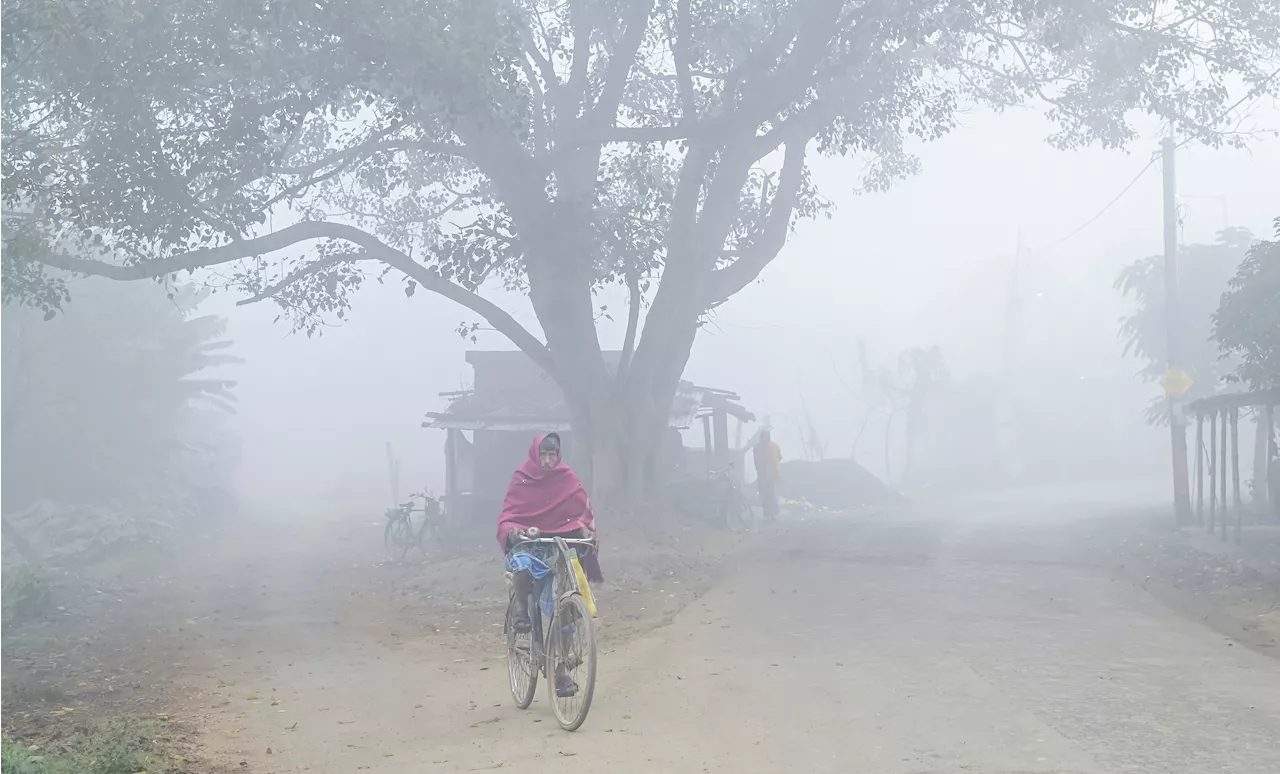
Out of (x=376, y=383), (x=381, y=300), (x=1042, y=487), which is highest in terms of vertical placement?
(x=381, y=300)

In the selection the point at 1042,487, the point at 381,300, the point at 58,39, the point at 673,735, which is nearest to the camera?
the point at 673,735

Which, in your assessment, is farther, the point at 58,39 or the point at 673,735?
the point at 58,39

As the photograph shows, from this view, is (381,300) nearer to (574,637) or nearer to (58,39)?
(58,39)

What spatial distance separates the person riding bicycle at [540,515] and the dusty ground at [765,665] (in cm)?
86

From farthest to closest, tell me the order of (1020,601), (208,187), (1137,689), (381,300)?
(381,300), (208,187), (1020,601), (1137,689)

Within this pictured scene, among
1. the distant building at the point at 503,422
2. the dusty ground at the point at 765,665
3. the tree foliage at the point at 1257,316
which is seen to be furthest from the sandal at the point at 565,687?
the distant building at the point at 503,422

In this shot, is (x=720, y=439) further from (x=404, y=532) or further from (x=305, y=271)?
(x=305, y=271)

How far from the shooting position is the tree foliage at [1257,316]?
1644 centimetres

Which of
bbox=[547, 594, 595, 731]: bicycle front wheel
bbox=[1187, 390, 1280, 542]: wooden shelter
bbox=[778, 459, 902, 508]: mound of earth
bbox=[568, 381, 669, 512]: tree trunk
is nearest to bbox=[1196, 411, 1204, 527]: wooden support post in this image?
bbox=[1187, 390, 1280, 542]: wooden shelter

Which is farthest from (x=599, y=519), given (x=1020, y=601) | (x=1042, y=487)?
(x=1042, y=487)

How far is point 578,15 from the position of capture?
17484 mm

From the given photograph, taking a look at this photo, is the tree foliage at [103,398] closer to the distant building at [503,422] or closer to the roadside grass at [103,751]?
the distant building at [503,422]

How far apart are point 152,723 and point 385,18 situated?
8.07m

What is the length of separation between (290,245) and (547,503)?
10044 mm
